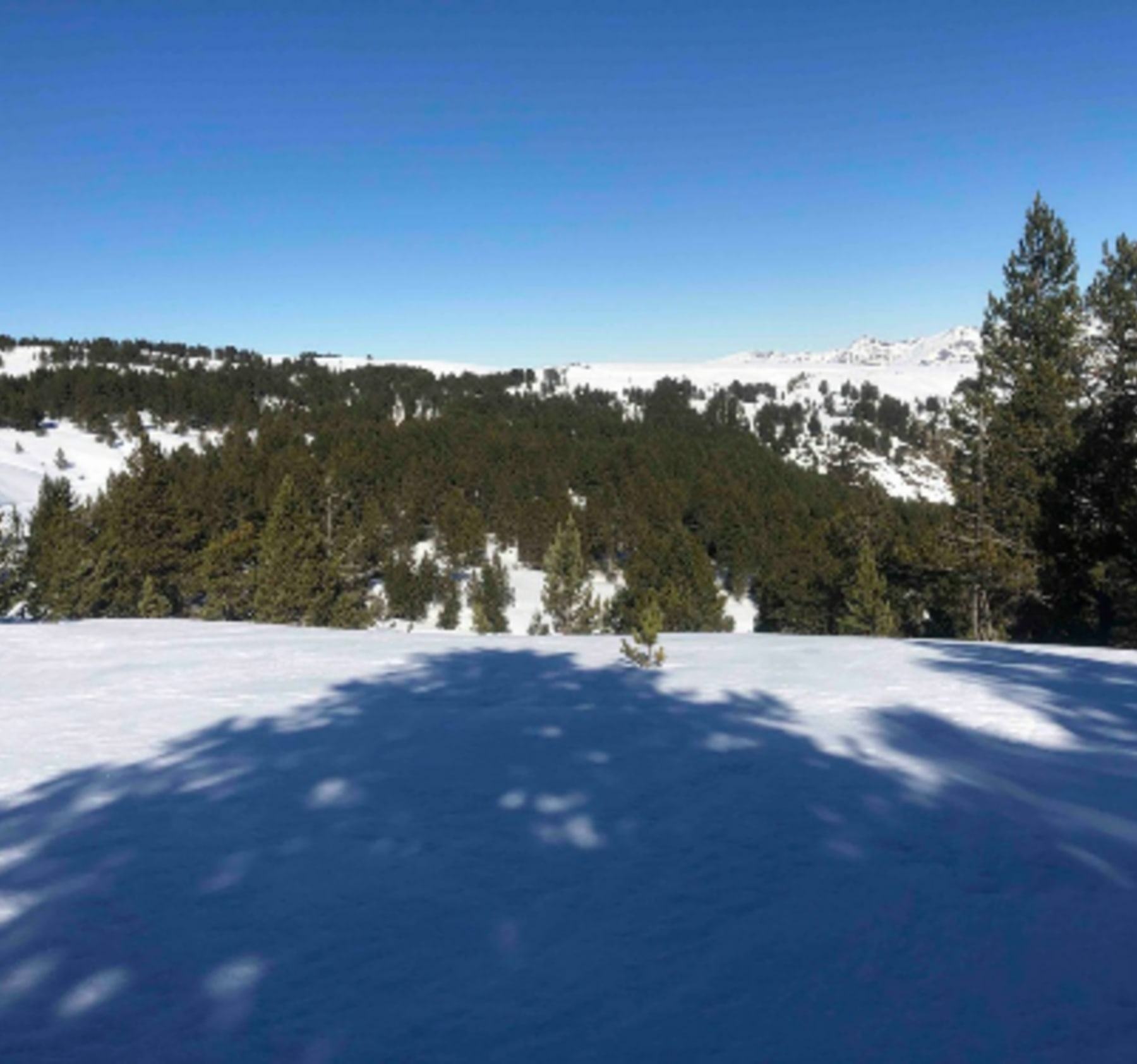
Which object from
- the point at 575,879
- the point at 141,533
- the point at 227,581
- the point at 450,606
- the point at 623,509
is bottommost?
the point at 450,606

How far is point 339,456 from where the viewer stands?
75.9m

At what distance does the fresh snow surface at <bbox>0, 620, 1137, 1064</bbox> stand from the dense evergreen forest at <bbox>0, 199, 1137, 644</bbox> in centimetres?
532

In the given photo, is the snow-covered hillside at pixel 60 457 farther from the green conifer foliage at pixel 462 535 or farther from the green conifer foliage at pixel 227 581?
the green conifer foliage at pixel 227 581

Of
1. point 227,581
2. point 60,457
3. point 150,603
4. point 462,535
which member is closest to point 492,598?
point 462,535

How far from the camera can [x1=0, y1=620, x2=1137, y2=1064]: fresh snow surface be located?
10.0 feet

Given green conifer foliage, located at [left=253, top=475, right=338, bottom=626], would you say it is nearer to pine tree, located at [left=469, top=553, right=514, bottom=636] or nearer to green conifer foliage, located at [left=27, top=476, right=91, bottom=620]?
green conifer foliage, located at [left=27, top=476, right=91, bottom=620]

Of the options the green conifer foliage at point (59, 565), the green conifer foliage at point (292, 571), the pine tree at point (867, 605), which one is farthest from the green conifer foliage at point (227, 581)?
the pine tree at point (867, 605)

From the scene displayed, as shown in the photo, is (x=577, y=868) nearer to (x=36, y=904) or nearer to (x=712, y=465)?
(x=36, y=904)

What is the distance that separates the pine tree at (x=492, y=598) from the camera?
48.6m

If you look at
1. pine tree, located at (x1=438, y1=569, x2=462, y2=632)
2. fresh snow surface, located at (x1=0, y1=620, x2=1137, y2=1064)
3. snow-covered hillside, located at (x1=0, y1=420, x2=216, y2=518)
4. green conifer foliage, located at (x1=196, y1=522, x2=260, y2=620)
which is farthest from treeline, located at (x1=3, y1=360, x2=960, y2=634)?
fresh snow surface, located at (x1=0, y1=620, x2=1137, y2=1064)

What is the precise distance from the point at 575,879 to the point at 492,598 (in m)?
50.0

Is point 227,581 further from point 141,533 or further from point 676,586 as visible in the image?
point 676,586

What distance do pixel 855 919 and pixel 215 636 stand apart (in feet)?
44.1

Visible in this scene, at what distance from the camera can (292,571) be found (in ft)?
116
